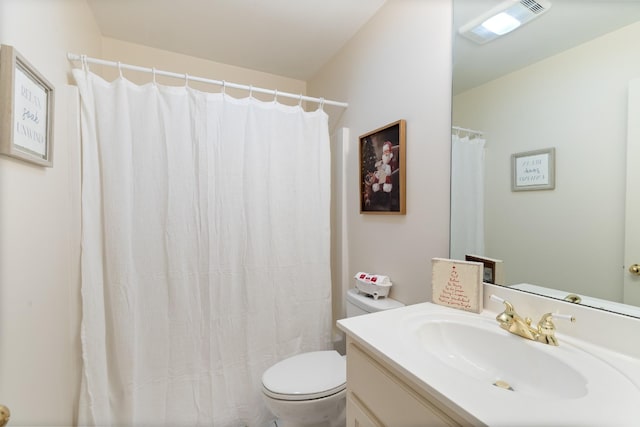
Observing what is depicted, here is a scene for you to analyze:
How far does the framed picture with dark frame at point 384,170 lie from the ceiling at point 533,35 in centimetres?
37

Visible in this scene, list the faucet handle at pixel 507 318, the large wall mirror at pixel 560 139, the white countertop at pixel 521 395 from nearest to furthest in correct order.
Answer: the white countertop at pixel 521 395, the large wall mirror at pixel 560 139, the faucet handle at pixel 507 318

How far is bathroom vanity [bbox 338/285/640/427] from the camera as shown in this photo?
0.52m

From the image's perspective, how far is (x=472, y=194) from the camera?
1.11 meters

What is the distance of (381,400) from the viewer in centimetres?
75

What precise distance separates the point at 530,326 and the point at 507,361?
0.13 m

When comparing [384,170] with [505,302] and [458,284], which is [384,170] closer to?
[458,284]

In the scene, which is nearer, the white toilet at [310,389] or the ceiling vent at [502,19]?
the ceiling vent at [502,19]

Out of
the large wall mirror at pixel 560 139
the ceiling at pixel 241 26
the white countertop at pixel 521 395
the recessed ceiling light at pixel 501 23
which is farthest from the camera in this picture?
the ceiling at pixel 241 26

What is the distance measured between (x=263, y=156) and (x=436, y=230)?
1047 mm

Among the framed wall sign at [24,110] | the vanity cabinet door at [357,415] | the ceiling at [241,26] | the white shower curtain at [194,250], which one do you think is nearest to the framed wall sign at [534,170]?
the vanity cabinet door at [357,415]

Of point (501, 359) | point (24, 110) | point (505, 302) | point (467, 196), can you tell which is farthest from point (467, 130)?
point (24, 110)

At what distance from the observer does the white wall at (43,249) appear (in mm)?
824

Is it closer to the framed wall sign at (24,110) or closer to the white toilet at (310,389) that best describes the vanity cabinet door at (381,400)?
the white toilet at (310,389)

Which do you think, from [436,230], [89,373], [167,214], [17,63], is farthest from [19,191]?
[436,230]
